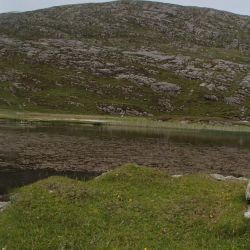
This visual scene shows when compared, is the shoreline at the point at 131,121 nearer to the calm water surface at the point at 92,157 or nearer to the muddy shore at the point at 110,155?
the calm water surface at the point at 92,157

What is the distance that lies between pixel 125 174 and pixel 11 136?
2092 inches

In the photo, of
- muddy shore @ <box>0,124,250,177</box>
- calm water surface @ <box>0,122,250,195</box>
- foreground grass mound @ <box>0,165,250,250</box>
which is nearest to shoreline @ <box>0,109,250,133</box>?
calm water surface @ <box>0,122,250,195</box>

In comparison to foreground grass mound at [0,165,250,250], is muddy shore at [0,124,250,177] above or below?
below

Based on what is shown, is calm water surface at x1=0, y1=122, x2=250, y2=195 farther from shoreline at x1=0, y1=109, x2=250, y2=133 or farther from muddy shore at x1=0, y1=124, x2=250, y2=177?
shoreline at x1=0, y1=109, x2=250, y2=133

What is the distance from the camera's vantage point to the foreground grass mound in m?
21.3

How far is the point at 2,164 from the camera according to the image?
50.1 metres

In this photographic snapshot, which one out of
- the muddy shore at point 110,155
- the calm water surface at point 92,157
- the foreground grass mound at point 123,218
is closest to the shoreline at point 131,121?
the calm water surface at point 92,157

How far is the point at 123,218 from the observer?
23.8 metres

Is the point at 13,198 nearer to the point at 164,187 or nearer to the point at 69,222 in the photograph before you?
the point at 69,222

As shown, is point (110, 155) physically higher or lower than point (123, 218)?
lower

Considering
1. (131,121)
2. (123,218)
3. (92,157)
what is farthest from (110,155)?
(131,121)

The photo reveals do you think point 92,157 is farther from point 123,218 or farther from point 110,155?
point 123,218

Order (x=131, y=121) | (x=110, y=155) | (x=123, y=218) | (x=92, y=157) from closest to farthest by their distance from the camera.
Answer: (x=123, y=218) < (x=92, y=157) < (x=110, y=155) < (x=131, y=121)

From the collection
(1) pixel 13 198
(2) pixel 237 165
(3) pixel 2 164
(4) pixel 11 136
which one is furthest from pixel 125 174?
(4) pixel 11 136
